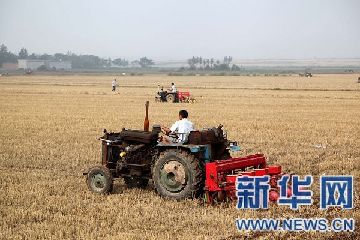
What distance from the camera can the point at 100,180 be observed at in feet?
32.5

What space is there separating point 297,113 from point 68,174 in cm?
1767

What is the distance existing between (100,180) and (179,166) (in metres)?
1.75

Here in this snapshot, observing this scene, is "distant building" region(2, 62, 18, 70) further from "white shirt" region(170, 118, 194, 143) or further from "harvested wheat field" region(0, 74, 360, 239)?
"white shirt" region(170, 118, 194, 143)

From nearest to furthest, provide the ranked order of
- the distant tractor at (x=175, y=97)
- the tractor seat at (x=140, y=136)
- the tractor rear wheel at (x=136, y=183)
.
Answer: the tractor seat at (x=140, y=136) → the tractor rear wheel at (x=136, y=183) → the distant tractor at (x=175, y=97)

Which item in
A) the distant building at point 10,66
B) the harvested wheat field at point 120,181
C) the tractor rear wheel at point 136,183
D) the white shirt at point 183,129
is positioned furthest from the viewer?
the distant building at point 10,66

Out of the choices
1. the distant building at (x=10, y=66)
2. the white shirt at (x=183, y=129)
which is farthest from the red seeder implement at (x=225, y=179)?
the distant building at (x=10, y=66)

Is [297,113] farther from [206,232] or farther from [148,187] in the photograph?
[206,232]

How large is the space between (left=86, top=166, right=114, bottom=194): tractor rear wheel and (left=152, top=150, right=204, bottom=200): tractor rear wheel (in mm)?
973

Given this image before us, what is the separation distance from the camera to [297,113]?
88.8 feet

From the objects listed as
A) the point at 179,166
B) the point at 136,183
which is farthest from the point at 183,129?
the point at 136,183

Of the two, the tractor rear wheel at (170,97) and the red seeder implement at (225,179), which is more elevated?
the red seeder implement at (225,179)

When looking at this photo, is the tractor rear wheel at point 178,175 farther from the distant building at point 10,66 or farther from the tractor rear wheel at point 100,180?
the distant building at point 10,66

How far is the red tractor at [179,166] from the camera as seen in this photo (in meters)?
8.80

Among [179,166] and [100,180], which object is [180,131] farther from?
[100,180]
